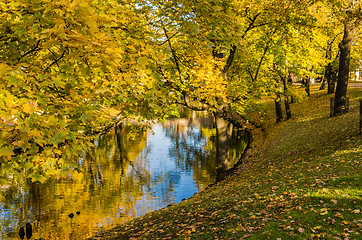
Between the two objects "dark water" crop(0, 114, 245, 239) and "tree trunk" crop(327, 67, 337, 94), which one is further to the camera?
"tree trunk" crop(327, 67, 337, 94)

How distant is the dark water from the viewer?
49.3 feet

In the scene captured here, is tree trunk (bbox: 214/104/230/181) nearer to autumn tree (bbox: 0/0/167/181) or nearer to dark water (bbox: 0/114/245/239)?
dark water (bbox: 0/114/245/239)

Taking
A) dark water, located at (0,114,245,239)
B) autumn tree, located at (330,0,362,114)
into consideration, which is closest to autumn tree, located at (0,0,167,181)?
dark water, located at (0,114,245,239)

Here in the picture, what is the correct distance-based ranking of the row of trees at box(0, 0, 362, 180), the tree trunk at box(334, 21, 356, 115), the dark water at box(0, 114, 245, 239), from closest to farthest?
the row of trees at box(0, 0, 362, 180) < the dark water at box(0, 114, 245, 239) < the tree trunk at box(334, 21, 356, 115)

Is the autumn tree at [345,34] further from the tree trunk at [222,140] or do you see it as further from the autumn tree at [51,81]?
the autumn tree at [51,81]

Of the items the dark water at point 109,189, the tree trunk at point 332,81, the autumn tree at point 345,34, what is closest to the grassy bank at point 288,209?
the dark water at point 109,189

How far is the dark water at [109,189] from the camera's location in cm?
1502

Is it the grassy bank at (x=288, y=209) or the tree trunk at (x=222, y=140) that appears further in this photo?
the tree trunk at (x=222, y=140)

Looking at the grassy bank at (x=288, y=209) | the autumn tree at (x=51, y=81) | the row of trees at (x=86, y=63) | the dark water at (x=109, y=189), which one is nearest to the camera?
the autumn tree at (x=51, y=81)

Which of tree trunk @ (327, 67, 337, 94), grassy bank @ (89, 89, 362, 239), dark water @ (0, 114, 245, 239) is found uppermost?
tree trunk @ (327, 67, 337, 94)

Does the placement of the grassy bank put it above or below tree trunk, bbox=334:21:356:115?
below

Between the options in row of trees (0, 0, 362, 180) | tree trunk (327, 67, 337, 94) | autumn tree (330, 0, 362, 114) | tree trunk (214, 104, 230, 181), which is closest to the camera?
Answer: row of trees (0, 0, 362, 180)

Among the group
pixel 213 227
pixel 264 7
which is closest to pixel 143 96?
pixel 213 227

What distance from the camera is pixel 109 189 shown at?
19688 millimetres
